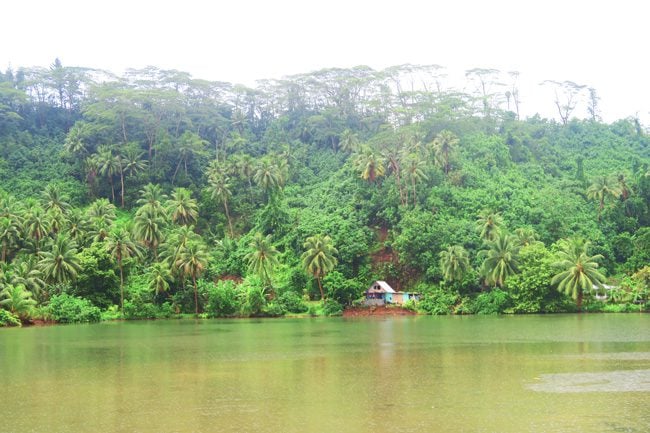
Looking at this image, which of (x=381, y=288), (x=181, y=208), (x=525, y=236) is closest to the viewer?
(x=525, y=236)

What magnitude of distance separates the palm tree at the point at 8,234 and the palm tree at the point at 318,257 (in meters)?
30.6

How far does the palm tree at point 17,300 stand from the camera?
6178cm

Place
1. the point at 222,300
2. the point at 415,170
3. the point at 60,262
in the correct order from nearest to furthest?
the point at 60,262 → the point at 222,300 → the point at 415,170

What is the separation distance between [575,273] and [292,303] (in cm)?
2998

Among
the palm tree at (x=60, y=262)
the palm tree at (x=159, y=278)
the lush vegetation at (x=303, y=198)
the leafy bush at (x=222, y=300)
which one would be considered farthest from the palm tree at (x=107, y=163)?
the leafy bush at (x=222, y=300)

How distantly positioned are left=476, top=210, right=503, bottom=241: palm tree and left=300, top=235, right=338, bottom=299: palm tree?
1724 centimetres

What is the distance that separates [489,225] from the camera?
7719cm

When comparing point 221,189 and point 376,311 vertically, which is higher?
point 221,189

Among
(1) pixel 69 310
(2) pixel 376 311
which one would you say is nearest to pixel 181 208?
(1) pixel 69 310

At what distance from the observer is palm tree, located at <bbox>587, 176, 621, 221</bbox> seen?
8425 cm

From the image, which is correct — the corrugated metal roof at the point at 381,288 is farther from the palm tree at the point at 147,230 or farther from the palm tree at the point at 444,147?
the palm tree at the point at 147,230

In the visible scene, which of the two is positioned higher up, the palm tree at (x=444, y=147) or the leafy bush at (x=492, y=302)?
the palm tree at (x=444, y=147)

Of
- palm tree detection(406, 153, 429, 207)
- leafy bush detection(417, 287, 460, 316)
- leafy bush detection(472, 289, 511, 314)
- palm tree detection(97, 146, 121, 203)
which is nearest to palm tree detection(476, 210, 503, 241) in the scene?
leafy bush detection(472, 289, 511, 314)

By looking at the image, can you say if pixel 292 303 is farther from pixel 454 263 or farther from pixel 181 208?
pixel 181 208
